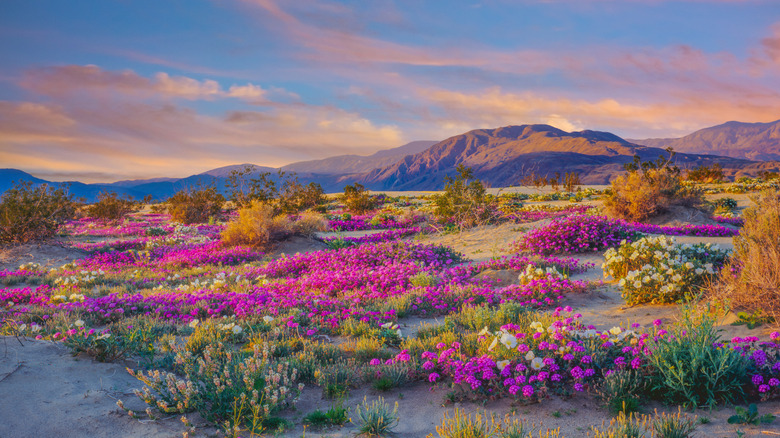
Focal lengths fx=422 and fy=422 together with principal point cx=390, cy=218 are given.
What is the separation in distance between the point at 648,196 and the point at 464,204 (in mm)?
7463

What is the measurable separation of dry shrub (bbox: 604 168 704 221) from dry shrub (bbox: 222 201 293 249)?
537 inches

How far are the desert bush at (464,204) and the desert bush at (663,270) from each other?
38.0ft

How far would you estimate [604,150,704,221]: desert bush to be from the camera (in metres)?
17.0

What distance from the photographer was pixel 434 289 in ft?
27.5

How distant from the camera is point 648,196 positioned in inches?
667

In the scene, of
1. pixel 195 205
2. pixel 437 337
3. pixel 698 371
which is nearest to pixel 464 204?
pixel 437 337

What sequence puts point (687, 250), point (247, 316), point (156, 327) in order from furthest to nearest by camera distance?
point (687, 250) → point (247, 316) → point (156, 327)

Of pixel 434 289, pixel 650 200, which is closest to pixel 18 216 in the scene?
pixel 434 289

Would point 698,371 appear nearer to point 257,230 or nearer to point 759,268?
point 759,268

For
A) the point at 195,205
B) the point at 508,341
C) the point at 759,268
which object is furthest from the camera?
the point at 195,205

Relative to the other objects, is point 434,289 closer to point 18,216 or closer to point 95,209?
point 18,216

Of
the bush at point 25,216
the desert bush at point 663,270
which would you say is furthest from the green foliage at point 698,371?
the bush at point 25,216

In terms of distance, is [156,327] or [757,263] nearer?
[757,263]

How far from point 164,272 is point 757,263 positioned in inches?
527
